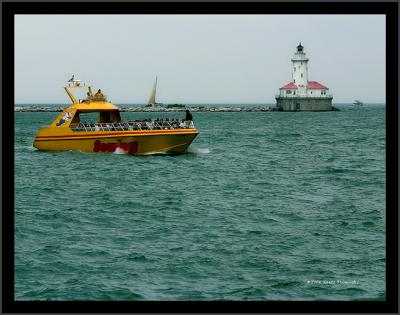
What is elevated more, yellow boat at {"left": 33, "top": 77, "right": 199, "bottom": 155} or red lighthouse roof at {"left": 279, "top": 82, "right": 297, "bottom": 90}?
red lighthouse roof at {"left": 279, "top": 82, "right": 297, "bottom": 90}

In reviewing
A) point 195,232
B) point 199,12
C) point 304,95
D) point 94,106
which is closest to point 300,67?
point 304,95

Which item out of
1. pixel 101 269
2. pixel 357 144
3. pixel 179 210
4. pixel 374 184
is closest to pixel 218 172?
pixel 374 184

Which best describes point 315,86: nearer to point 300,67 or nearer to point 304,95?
point 304,95

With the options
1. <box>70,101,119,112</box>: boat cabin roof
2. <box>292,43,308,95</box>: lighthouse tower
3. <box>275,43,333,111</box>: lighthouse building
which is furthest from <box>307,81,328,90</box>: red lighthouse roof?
<box>70,101,119,112</box>: boat cabin roof

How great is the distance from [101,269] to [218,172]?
2053 centimetres

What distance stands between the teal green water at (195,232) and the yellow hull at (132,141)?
6.74ft

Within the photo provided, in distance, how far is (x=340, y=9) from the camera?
7781mm

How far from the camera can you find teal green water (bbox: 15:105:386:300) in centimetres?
1146

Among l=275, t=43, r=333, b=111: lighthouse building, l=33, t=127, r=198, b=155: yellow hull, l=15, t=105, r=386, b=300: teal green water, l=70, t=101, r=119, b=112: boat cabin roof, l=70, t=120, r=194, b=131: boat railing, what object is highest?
l=275, t=43, r=333, b=111: lighthouse building

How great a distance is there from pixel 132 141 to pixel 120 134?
83 cm

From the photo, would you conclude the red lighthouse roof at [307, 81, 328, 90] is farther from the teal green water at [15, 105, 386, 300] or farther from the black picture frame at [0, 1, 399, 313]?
the black picture frame at [0, 1, 399, 313]

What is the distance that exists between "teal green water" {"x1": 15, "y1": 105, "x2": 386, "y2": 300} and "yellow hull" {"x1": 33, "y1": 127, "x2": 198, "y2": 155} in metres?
2.06

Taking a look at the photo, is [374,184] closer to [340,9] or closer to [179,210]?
[179,210]

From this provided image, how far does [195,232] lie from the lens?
671 inches
